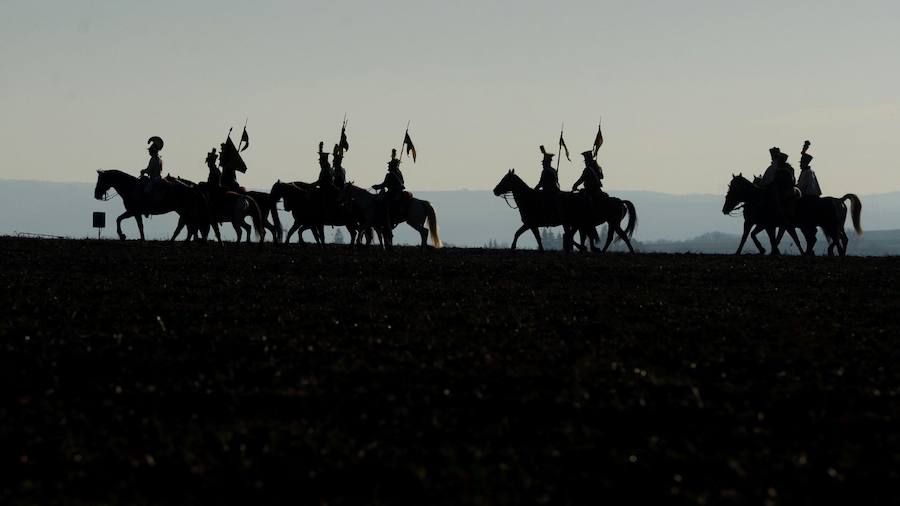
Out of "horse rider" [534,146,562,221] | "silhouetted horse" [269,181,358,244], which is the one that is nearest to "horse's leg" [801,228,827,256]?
"horse rider" [534,146,562,221]

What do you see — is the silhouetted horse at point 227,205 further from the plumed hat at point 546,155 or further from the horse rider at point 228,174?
the plumed hat at point 546,155

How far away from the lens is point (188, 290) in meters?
24.3

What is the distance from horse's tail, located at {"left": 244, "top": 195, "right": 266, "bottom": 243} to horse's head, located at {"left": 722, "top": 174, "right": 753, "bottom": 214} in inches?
599

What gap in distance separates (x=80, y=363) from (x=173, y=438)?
12.7 ft

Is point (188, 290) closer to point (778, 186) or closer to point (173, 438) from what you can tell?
point (173, 438)

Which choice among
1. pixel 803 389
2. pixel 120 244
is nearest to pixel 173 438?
pixel 803 389

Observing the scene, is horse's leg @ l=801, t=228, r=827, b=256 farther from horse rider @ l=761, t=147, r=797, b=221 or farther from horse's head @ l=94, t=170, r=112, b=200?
Result: horse's head @ l=94, t=170, r=112, b=200

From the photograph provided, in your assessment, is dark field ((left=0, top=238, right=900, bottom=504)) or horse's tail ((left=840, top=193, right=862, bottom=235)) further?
horse's tail ((left=840, top=193, right=862, bottom=235))

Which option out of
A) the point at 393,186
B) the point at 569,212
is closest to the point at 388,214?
the point at 393,186

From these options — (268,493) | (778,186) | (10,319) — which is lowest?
(268,493)

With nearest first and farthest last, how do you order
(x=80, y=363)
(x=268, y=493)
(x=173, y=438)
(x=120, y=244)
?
(x=268, y=493), (x=173, y=438), (x=80, y=363), (x=120, y=244)

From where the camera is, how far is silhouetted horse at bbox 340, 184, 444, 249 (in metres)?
40.7

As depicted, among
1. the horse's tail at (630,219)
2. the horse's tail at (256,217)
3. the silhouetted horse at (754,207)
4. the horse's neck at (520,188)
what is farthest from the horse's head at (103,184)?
the silhouetted horse at (754,207)

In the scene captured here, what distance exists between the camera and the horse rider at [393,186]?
40344mm
